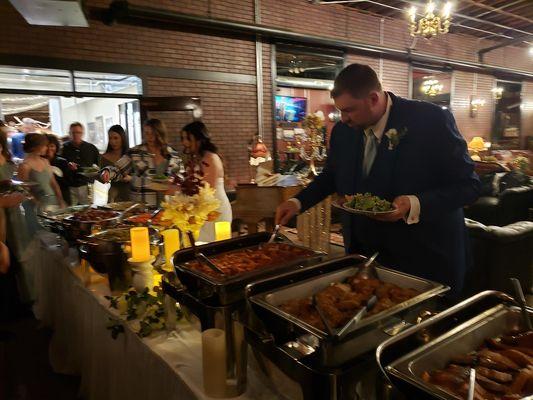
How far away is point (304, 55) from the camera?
7820 mm

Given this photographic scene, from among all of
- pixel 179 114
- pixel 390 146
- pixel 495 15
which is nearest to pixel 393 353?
pixel 390 146

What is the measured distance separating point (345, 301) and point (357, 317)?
0.47ft

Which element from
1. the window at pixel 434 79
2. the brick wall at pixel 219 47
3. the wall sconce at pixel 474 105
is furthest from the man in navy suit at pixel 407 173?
the wall sconce at pixel 474 105

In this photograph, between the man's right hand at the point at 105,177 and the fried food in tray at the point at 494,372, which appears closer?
the fried food in tray at the point at 494,372

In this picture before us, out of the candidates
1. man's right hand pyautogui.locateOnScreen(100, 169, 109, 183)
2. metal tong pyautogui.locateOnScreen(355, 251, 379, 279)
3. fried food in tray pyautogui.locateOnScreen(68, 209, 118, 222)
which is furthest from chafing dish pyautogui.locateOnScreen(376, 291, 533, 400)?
man's right hand pyautogui.locateOnScreen(100, 169, 109, 183)

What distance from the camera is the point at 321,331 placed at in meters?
0.78

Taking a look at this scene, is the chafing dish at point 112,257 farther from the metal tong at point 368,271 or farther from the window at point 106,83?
the window at point 106,83

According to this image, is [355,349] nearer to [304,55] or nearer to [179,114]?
[179,114]

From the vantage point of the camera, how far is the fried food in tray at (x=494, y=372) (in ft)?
2.18

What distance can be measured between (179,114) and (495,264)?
16.3 feet

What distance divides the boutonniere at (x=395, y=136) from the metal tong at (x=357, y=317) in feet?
2.68

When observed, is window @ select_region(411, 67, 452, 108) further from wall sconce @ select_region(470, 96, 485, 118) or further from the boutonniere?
the boutonniere

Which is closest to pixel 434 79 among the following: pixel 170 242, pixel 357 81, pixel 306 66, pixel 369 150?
pixel 306 66

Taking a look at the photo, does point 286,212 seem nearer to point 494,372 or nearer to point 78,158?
point 494,372
